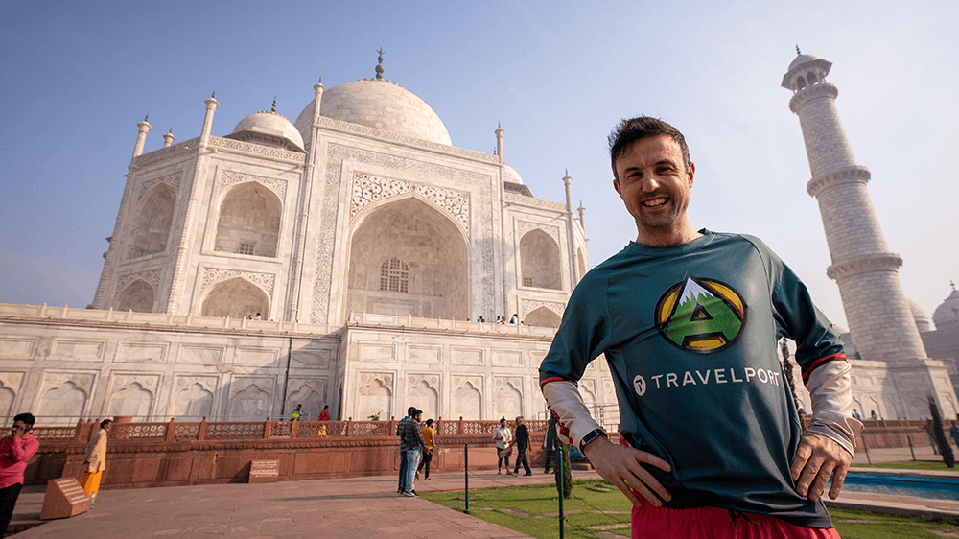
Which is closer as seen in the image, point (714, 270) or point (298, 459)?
point (714, 270)

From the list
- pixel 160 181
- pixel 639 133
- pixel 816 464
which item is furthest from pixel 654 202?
pixel 160 181

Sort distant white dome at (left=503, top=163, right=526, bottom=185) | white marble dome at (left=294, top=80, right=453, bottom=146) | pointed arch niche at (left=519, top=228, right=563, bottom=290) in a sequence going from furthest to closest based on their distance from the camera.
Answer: distant white dome at (left=503, top=163, right=526, bottom=185) < white marble dome at (left=294, top=80, right=453, bottom=146) < pointed arch niche at (left=519, top=228, right=563, bottom=290)

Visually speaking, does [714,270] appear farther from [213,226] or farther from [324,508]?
[213,226]

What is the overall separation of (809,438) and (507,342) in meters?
13.4

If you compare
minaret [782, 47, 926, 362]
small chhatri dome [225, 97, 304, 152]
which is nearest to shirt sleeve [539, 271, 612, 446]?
small chhatri dome [225, 97, 304, 152]

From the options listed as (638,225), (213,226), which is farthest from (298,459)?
(213,226)

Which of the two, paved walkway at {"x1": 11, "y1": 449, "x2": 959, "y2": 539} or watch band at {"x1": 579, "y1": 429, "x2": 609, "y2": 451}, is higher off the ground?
watch band at {"x1": 579, "y1": 429, "x2": 609, "y2": 451}

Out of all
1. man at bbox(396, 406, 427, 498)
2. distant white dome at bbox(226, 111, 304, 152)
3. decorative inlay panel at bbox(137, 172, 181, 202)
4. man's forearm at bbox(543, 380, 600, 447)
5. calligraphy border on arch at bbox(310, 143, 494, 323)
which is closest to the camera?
man's forearm at bbox(543, 380, 600, 447)

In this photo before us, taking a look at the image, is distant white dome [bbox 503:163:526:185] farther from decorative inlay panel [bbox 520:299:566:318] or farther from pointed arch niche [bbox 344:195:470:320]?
decorative inlay panel [bbox 520:299:566:318]

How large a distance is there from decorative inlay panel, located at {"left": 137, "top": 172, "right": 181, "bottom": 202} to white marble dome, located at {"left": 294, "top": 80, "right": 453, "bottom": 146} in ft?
21.9

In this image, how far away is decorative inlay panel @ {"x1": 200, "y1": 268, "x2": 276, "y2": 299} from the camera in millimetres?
17031

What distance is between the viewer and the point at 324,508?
5.14 metres

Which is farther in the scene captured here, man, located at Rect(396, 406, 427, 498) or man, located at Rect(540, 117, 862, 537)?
man, located at Rect(396, 406, 427, 498)

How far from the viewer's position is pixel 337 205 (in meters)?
19.5
